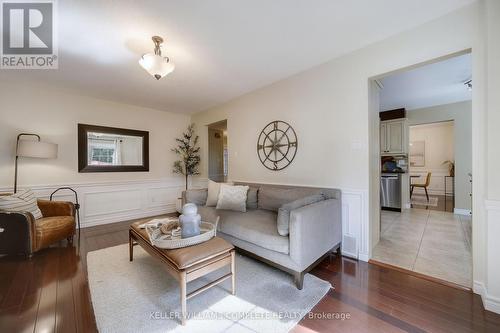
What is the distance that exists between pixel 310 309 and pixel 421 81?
4.02 m

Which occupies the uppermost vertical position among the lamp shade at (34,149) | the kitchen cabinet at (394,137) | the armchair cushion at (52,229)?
the kitchen cabinet at (394,137)

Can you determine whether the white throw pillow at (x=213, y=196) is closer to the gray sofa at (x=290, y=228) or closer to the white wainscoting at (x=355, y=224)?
the gray sofa at (x=290, y=228)

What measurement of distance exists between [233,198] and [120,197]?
2.87m

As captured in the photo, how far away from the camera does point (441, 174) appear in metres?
7.05

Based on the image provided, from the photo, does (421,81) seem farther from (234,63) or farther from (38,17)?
(38,17)

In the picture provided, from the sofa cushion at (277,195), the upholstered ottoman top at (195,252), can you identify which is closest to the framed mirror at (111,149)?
the sofa cushion at (277,195)

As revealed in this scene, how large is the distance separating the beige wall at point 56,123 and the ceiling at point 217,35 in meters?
0.34

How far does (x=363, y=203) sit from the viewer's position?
7.85ft

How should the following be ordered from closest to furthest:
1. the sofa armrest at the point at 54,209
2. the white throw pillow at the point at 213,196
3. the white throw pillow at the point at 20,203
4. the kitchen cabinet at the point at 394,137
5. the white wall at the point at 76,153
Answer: the white throw pillow at the point at 20,203 → the sofa armrest at the point at 54,209 → the white throw pillow at the point at 213,196 → the white wall at the point at 76,153 → the kitchen cabinet at the point at 394,137

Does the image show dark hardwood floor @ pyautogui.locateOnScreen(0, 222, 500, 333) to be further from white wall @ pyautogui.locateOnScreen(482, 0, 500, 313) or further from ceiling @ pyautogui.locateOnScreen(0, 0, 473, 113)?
ceiling @ pyautogui.locateOnScreen(0, 0, 473, 113)

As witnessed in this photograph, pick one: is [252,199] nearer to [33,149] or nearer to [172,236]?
[172,236]

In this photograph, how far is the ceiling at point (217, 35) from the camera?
5.82 ft

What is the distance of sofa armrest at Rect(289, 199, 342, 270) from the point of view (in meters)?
1.79

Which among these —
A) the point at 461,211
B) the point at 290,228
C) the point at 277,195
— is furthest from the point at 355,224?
the point at 461,211
